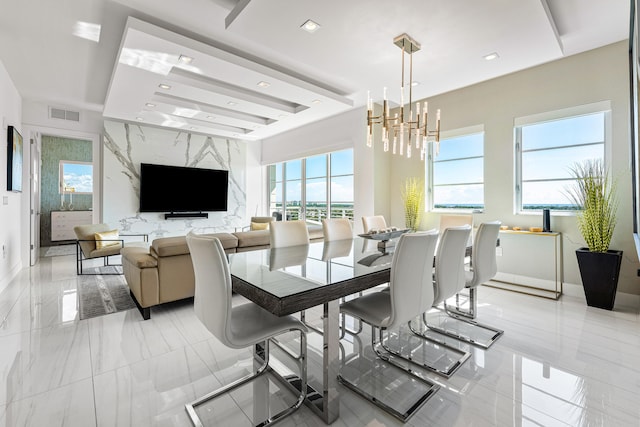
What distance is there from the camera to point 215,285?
1.46 metres

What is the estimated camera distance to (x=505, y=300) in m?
3.43

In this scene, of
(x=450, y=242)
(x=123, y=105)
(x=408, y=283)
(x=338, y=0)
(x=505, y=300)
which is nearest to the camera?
(x=408, y=283)

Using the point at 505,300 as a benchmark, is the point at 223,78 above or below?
above

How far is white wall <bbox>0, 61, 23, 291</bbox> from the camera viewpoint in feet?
12.1

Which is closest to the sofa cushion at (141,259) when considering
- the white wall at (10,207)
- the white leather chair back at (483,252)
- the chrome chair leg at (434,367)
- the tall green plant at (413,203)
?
the white wall at (10,207)

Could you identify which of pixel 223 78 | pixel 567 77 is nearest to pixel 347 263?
pixel 223 78

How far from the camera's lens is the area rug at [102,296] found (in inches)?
120

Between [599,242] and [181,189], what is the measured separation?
23.3 feet

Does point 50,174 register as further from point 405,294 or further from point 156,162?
point 405,294

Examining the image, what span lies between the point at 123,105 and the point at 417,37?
14.8 ft

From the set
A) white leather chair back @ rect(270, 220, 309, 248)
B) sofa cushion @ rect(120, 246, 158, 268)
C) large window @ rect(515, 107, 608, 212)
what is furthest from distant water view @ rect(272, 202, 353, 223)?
sofa cushion @ rect(120, 246, 158, 268)

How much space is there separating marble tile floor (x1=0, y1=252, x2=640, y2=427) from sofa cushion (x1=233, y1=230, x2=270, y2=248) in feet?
2.96

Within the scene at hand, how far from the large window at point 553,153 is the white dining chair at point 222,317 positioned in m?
3.82

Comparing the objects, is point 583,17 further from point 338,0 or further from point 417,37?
point 338,0
